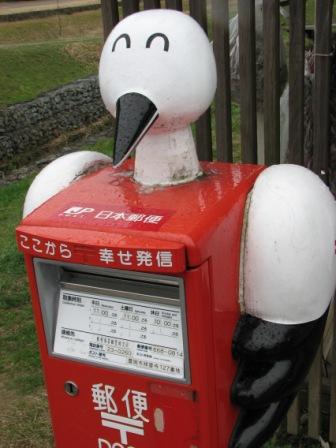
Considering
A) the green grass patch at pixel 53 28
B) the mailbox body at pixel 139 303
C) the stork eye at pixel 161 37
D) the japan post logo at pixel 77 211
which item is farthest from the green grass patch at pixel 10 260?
the green grass patch at pixel 53 28

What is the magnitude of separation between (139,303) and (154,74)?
626 millimetres

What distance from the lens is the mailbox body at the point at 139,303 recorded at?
5.06 ft

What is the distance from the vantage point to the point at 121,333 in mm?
1714

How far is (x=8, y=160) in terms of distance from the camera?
8977 millimetres

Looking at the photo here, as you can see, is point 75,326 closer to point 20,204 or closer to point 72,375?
point 72,375

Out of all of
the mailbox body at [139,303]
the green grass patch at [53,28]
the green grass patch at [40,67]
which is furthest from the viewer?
the green grass patch at [53,28]

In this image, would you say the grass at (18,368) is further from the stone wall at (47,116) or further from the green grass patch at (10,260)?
the stone wall at (47,116)

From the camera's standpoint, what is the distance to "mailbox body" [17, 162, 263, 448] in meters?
1.54

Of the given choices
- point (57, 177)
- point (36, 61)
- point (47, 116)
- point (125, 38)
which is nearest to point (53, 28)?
point (36, 61)

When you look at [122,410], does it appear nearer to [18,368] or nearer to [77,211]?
[77,211]

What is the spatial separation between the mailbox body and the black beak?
169 mm

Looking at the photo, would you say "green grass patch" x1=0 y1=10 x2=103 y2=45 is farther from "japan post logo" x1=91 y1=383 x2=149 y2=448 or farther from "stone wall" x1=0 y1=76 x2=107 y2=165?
"japan post logo" x1=91 y1=383 x2=149 y2=448

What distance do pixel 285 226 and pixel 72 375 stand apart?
2.52 feet

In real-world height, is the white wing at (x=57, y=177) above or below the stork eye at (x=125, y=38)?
below
